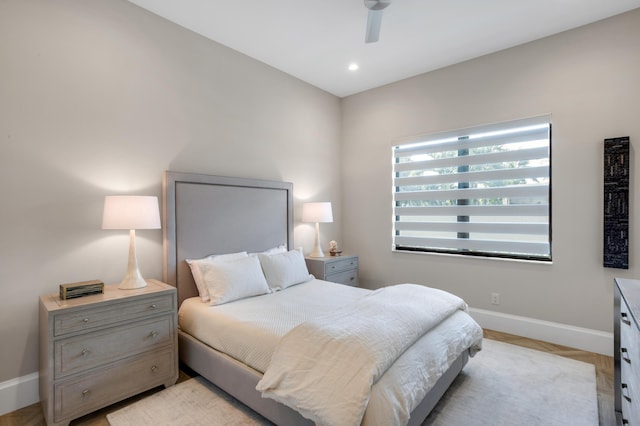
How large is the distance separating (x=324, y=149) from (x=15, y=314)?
11.7 feet

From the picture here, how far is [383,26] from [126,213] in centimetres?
271

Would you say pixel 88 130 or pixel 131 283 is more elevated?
pixel 88 130

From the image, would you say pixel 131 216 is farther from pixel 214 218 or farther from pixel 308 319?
pixel 308 319

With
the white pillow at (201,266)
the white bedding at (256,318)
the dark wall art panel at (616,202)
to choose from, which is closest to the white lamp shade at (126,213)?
the white pillow at (201,266)

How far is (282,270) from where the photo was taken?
3.10m

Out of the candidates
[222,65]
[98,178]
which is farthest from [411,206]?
[98,178]

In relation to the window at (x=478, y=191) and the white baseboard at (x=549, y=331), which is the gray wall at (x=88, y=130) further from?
the white baseboard at (x=549, y=331)

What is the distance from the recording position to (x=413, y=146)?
4.09 m

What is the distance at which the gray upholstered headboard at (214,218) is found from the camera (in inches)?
110

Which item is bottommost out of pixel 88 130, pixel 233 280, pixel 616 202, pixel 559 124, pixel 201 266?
pixel 233 280

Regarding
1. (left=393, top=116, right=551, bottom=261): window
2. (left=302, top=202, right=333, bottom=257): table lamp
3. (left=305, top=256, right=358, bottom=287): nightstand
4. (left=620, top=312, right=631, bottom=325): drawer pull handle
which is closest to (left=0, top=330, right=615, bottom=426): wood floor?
(left=620, top=312, right=631, bottom=325): drawer pull handle

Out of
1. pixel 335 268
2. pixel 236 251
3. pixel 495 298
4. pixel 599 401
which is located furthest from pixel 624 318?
pixel 236 251

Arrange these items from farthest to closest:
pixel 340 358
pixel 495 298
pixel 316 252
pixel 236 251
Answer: pixel 316 252 < pixel 495 298 < pixel 236 251 < pixel 340 358

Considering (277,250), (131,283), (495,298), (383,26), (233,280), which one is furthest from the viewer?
(277,250)
